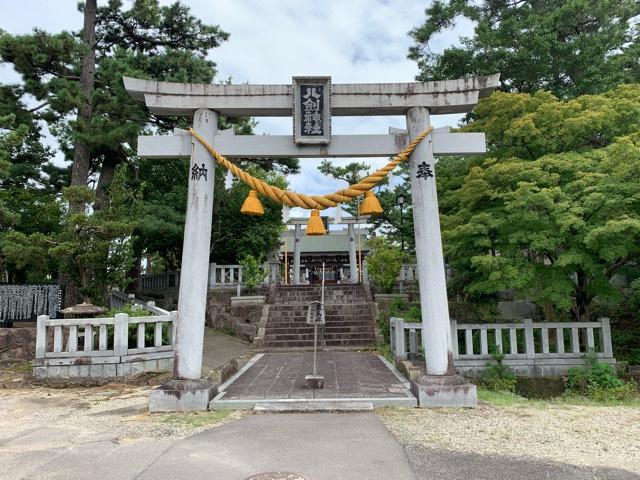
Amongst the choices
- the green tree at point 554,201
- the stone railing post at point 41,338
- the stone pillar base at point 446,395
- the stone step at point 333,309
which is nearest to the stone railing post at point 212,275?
the stone step at point 333,309

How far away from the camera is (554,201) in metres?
7.57

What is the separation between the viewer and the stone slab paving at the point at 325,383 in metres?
5.96

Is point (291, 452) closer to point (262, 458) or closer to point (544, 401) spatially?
point (262, 458)

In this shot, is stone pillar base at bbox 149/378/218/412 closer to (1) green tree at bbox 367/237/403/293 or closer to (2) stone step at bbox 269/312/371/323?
(2) stone step at bbox 269/312/371/323

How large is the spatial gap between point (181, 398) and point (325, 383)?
2487 mm

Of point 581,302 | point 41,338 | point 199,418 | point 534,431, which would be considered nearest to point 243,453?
point 199,418

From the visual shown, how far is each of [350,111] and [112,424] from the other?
5.66 m

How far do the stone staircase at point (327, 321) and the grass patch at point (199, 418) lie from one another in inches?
271

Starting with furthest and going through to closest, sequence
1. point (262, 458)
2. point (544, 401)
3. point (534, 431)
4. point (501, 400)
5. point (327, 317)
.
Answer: point (327, 317) → point (544, 401) → point (501, 400) → point (534, 431) → point (262, 458)

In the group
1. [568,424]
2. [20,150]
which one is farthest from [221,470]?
[20,150]

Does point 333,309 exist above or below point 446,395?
above

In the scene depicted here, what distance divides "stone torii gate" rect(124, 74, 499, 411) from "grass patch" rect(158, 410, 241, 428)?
0.50m

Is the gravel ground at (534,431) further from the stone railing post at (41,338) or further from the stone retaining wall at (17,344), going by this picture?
the stone retaining wall at (17,344)

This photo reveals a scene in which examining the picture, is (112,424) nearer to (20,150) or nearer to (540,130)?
(540,130)
